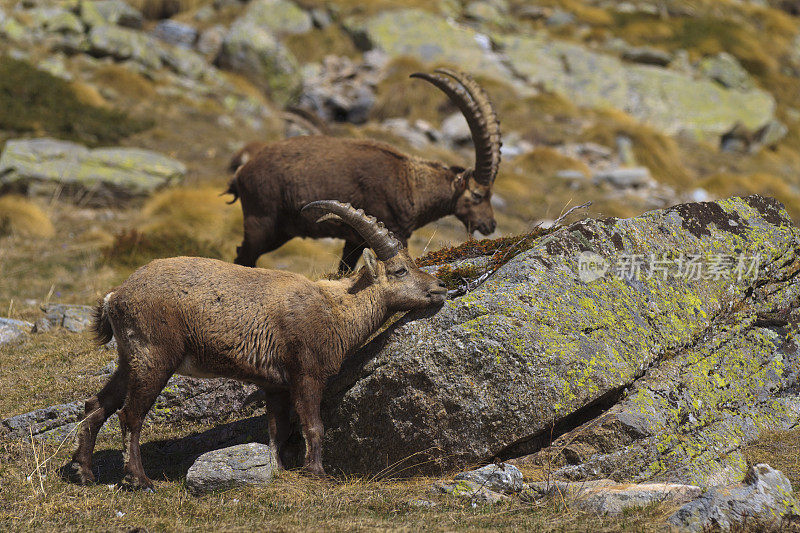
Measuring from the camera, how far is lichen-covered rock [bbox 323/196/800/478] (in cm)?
649

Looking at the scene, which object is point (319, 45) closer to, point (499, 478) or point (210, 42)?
point (210, 42)

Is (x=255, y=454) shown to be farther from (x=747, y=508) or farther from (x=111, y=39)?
(x=111, y=39)

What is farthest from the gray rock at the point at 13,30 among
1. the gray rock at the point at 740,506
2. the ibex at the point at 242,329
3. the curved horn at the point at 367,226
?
the gray rock at the point at 740,506

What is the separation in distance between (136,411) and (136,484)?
644 millimetres

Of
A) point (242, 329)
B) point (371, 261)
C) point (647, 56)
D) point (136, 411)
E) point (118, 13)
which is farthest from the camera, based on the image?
point (647, 56)

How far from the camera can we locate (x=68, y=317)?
35.4 ft

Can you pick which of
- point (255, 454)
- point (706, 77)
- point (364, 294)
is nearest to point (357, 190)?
point (364, 294)

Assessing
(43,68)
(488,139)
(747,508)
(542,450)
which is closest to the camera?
(747,508)

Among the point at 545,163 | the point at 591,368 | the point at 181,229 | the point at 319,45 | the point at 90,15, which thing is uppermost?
the point at 591,368

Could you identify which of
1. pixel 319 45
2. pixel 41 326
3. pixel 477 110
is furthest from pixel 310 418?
pixel 319 45

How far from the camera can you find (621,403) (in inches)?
264

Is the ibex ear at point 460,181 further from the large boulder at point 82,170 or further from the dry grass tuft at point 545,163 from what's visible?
the dry grass tuft at point 545,163

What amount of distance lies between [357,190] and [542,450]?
15.9ft

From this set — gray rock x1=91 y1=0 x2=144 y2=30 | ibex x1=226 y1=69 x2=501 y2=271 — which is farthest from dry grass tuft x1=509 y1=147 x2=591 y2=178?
gray rock x1=91 y1=0 x2=144 y2=30
